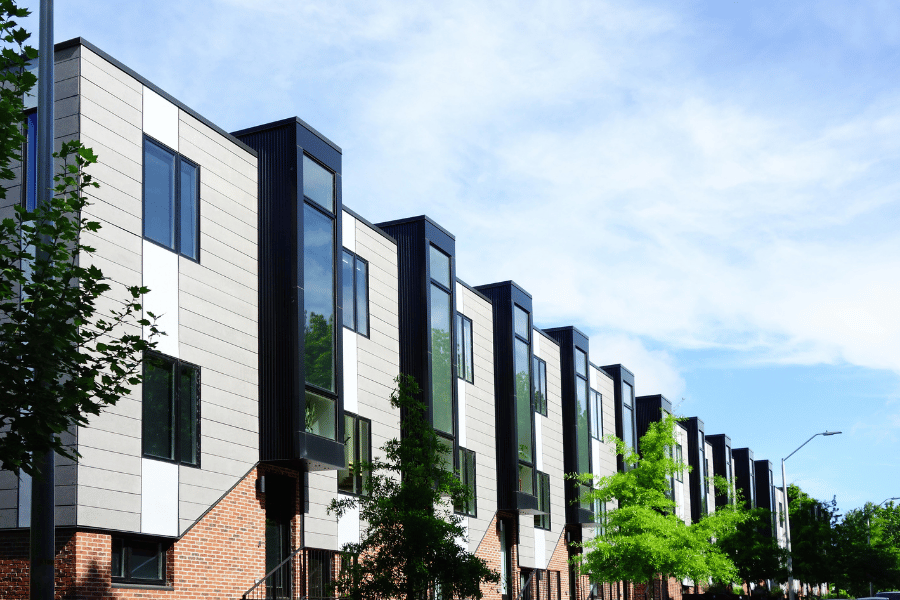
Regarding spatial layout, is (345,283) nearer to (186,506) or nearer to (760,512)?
(186,506)

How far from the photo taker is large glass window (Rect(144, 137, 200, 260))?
20234mm

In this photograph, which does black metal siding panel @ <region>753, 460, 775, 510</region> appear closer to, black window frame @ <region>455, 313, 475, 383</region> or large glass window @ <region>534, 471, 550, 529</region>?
large glass window @ <region>534, 471, 550, 529</region>

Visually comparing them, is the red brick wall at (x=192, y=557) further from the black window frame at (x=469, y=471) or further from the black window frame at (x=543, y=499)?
the black window frame at (x=543, y=499)

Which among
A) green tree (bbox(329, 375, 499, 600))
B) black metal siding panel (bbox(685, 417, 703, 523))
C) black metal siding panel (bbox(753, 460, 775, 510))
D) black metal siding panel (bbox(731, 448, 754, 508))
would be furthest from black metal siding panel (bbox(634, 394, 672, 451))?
green tree (bbox(329, 375, 499, 600))

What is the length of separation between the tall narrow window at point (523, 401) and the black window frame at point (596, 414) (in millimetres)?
8302

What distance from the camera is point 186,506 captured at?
65.5 feet

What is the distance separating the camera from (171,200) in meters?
20.8

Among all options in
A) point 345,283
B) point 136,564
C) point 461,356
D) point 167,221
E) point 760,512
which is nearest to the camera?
point 136,564

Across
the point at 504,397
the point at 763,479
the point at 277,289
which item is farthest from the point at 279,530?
the point at 763,479

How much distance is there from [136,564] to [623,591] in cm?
3587

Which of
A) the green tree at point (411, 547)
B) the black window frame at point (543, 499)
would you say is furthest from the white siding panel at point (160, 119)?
the black window frame at point (543, 499)

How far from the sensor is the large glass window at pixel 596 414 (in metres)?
47.6

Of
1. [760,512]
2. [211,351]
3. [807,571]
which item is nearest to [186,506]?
[211,351]

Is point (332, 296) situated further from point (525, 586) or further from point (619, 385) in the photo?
point (619, 385)
